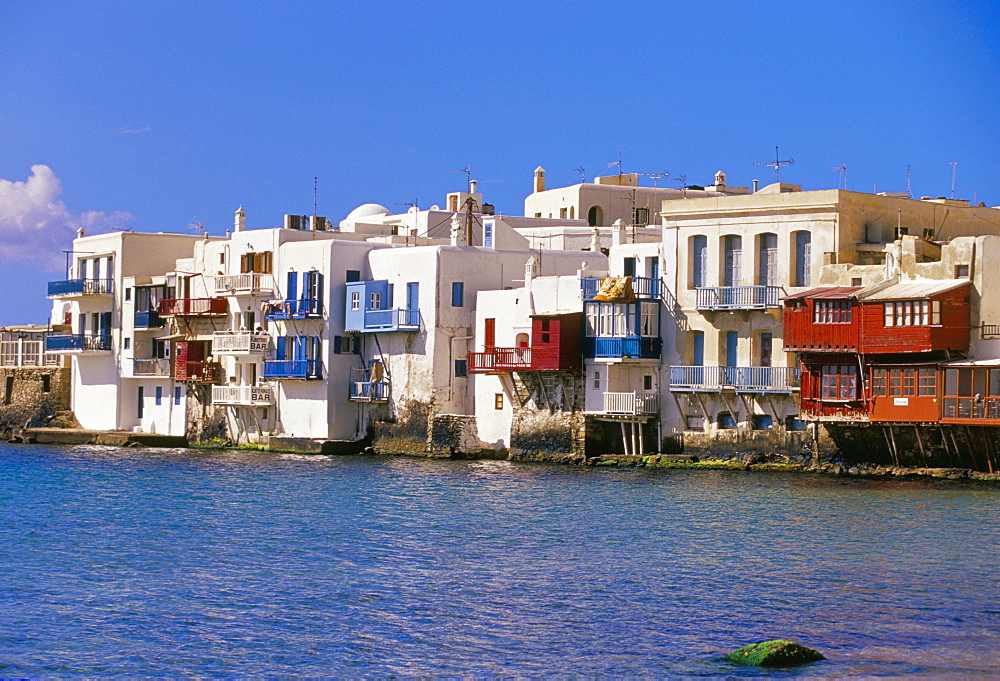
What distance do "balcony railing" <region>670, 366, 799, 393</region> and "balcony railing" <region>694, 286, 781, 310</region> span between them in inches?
77.8

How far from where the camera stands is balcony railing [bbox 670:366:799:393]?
53562 millimetres

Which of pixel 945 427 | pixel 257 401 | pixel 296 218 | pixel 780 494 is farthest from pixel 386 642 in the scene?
pixel 296 218

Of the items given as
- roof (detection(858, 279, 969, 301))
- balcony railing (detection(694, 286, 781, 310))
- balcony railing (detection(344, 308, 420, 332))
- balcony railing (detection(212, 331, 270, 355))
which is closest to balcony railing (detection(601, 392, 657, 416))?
balcony railing (detection(694, 286, 781, 310))

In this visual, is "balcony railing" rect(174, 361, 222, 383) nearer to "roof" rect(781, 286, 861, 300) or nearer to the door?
the door

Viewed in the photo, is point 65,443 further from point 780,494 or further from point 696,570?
point 696,570

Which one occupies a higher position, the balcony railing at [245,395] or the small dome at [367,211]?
the small dome at [367,211]

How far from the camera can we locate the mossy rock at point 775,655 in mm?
25016

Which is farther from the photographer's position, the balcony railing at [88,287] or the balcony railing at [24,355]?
the balcony railing at [24,355]

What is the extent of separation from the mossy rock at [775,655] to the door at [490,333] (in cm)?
3600

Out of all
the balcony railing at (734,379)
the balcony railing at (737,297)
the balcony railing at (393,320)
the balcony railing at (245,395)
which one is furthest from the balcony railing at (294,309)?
the balcony railing at (737,297)

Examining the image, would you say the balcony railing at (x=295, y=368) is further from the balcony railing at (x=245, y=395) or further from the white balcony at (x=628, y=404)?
the white balcony at (x=628, y=404)

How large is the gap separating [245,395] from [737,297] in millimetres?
22765

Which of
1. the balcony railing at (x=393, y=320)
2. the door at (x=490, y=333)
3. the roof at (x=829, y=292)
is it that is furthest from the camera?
the balcony railing at (x=393, y=320)

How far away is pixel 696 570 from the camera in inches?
1323
